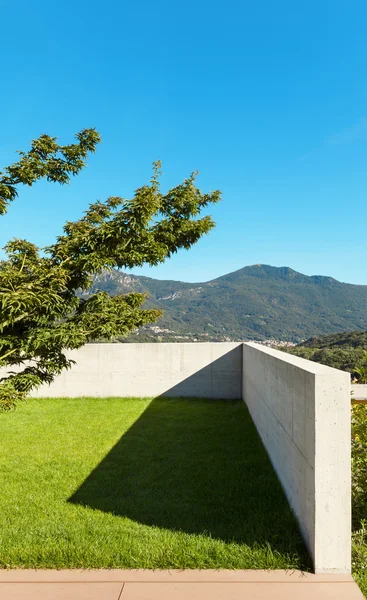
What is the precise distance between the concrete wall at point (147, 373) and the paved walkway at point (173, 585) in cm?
758

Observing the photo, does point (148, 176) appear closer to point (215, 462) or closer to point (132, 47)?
point (215, 462)

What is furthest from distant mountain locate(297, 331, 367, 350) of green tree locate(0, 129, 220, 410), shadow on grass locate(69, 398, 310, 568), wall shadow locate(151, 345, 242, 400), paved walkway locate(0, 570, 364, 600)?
paved walkway locate(0, 570, 364, 600)

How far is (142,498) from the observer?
11.3 feet

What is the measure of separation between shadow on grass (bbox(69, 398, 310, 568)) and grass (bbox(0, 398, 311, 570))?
0.01 meters

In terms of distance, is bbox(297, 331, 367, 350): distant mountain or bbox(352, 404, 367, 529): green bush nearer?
bbox(352, 404, 367, 529): green bush

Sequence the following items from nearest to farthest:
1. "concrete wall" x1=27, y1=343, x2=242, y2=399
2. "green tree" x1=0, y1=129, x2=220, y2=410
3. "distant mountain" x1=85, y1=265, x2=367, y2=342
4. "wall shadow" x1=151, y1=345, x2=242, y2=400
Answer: "green tree" x1=0, y1=129, x2=220, y2=410, "wall shadow" x1=151, y1=345, x2=242, y2=400, "concrete wall" x1=27, y1=343, x2=242, y2=399, "distant mountain" x1=85, y1=265, x2=367, y2=342

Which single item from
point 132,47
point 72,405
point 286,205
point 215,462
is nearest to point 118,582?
point 215,462

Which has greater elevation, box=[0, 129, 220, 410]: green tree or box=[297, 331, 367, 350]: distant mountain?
box=[0, 129, 220, 410]: green tree

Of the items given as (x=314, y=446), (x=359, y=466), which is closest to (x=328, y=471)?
(x=314, y=446)

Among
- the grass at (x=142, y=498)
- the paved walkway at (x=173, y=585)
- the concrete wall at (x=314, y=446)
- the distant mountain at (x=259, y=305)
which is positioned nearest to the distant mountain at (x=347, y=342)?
the grass at (x=142, y=498)

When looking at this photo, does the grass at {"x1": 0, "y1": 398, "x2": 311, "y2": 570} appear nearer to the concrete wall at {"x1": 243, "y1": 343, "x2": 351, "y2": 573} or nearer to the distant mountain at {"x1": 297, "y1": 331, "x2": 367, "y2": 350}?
the concrete wall at {"x1": 243, "y1": 343, "x2": 351, "y2": 573}

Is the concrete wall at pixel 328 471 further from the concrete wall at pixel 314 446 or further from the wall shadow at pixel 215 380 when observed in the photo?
the wall shadow at pixel 215 380

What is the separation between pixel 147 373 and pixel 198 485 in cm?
622

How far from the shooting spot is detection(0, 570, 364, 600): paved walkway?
77.9 inches
